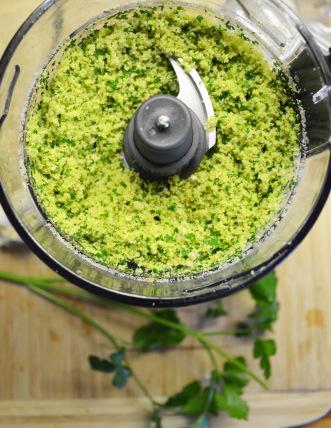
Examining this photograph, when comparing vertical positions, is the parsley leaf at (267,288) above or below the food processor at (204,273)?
below

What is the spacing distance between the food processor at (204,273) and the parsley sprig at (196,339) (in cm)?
15

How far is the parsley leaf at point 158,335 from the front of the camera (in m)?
1.09

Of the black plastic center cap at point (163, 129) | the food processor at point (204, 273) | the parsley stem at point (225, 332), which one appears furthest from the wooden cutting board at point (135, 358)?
the black plastic center cap at point (163, 129)

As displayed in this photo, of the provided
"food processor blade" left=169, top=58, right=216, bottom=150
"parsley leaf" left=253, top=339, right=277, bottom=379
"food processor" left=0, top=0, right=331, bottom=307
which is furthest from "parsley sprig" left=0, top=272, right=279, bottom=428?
"food processor blade" left=169, top=58, right=216, bottom=150

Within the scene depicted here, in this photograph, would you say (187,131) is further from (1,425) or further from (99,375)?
(1,425)

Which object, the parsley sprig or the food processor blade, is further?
the parsley sprig

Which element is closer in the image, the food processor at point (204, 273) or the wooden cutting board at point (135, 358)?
the food processor at point (204, 273)

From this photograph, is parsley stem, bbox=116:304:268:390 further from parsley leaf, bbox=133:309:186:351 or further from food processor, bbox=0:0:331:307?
food processor, bbox=0:0:331:307

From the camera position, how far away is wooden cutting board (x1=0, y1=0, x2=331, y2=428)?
111cm

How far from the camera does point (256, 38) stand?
952 mm

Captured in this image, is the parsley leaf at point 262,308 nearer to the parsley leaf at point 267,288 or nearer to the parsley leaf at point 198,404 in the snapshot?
the parsley leaf at point 267,288

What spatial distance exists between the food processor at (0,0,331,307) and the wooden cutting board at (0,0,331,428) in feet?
0.65

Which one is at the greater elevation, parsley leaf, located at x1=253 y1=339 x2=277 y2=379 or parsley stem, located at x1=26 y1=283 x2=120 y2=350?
parsley stem, located at x1=26 y1=283 x2=120 y2=350

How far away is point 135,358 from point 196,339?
0.32 feet
